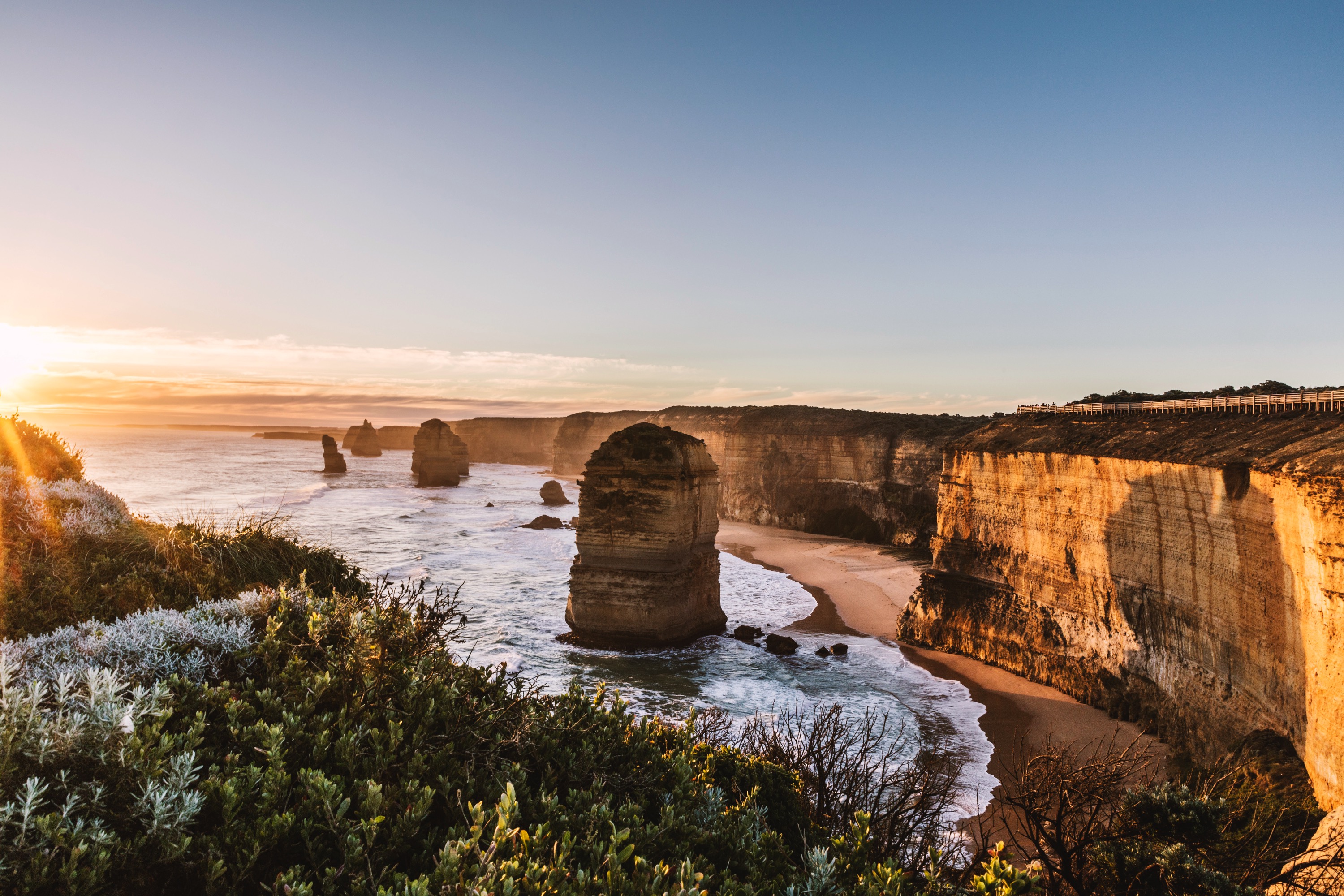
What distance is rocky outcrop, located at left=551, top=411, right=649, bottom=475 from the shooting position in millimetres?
100188

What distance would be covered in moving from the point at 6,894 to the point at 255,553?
5.54 metres

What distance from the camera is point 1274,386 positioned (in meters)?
20.6

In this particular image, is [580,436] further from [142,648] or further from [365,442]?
[142,648]

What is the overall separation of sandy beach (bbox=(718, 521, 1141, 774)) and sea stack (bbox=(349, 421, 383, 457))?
10138 centimetres

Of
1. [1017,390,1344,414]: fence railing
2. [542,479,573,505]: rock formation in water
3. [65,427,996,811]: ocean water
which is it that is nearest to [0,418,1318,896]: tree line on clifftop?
[65,427,996,811]: ocean water

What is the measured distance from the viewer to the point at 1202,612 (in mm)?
13852

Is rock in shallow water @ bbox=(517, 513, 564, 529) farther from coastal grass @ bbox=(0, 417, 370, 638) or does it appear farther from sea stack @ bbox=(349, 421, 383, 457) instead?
sea stack @ bbox=(349, 421, 383, 457)

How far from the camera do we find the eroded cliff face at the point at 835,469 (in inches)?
1912

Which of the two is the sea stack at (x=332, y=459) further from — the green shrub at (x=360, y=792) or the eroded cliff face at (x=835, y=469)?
Result: the green shrub at (x=360, y=792)

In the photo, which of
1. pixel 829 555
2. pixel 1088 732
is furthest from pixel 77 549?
pixel 829 555

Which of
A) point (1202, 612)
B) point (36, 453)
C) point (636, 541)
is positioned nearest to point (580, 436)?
point (636, 541)

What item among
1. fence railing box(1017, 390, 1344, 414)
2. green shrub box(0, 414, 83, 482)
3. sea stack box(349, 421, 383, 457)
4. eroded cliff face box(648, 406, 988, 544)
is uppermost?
fence railing box(1017, 390, 1344, 414)

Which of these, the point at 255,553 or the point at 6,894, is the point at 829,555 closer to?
the point at 255,553

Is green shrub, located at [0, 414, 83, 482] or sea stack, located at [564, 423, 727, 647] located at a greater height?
green shrub, located at [0, 414, 83, 482]
